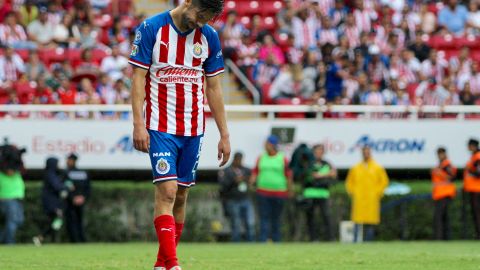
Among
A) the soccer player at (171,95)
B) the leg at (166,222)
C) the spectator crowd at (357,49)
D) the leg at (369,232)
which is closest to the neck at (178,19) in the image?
the soccer player at (171,95)

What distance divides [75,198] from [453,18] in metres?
11.4

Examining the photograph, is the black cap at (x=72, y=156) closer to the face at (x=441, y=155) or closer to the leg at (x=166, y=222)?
the face at (x=441, y=155)

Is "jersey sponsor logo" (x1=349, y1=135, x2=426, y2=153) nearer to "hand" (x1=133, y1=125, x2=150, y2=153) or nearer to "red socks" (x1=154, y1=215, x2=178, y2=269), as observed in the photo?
"red socks" (x1=154, y1=215, x2=178, y2=269)

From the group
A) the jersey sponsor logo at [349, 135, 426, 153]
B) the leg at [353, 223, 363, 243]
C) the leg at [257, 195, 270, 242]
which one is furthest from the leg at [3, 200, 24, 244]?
the jersey sponsor logo at [349, 135, 426, 153]

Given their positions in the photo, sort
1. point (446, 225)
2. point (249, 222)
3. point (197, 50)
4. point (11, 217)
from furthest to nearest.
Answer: point (446, 225)
point (249, 222)
point (11, 217)
point (197, 50)

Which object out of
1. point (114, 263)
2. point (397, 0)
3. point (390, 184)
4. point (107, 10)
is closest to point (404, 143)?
point (390, 184)

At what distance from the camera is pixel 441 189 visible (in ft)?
76.9

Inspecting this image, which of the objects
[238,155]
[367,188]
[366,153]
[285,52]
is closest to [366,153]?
[366,153]

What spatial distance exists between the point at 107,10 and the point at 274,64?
14.1 ft

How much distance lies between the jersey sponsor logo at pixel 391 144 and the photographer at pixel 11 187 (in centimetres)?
708

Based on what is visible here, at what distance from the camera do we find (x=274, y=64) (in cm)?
2559

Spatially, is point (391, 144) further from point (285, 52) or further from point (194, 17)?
point (194, 17)

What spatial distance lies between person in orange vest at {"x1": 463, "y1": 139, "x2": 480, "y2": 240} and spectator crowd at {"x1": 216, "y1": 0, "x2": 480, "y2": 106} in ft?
8.94

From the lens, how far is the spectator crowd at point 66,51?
23828 millimetres
